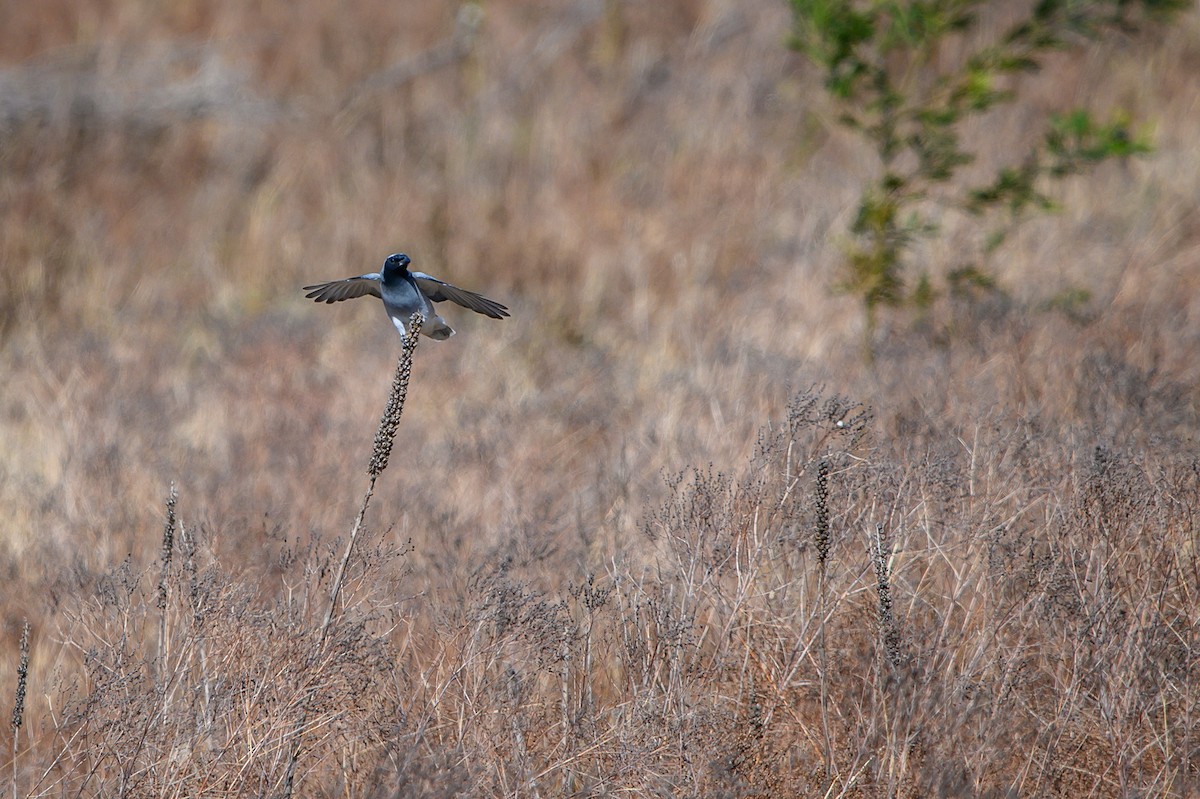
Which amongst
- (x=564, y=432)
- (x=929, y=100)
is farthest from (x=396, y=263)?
(x=929, y=100)

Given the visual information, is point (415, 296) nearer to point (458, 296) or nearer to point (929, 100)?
point (458, 296)

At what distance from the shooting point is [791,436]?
2.84 m

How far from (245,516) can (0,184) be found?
4.32 metres

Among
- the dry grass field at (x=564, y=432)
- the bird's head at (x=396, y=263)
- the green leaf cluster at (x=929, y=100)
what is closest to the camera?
the bird's head at (x=396, y=263)

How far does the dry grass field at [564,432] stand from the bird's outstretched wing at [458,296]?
0.67 meters

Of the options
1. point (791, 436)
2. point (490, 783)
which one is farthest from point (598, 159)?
point (490, 783)

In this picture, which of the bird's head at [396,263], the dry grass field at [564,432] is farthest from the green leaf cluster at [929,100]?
the bird's head at [396,263]

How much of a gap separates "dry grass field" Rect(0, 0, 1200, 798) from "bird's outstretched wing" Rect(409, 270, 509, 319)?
669mm

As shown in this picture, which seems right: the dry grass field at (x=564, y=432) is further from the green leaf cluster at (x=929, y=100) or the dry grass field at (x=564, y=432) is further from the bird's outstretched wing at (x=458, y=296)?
the bird's outstretched wing at (x=458, y=296)

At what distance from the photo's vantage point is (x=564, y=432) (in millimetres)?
4992

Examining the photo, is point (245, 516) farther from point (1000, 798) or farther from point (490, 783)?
point (1000, 798)

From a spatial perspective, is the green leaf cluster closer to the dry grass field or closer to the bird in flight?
the dry grass field

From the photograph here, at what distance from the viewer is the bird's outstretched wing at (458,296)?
2.42m

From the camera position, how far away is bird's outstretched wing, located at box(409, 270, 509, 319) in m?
2.42
